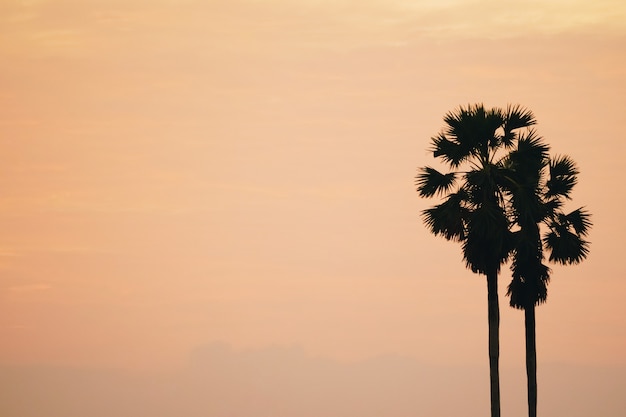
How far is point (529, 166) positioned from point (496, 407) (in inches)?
463

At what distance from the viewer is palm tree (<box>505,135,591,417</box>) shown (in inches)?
2411

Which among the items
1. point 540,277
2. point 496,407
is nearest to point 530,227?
point 540,277

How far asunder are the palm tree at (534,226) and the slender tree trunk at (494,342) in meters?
2.85

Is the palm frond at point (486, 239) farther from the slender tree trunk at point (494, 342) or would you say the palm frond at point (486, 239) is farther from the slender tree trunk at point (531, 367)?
the slender tree trunk at point (531, 367)

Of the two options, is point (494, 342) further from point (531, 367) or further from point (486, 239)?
point (486, 239)

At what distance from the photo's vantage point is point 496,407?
189 ft

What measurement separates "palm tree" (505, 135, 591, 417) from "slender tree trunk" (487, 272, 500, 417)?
2.85 meters

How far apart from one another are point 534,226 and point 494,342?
6.34m

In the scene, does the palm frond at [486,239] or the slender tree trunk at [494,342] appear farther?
the palm frond at [486,239]

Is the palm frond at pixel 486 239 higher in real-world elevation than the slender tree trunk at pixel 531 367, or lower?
higher

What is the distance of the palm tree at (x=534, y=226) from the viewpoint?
201 feet

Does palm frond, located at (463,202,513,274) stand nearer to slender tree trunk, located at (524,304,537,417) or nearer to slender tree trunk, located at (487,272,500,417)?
slender tree trunk, located at (487,272,500,417)

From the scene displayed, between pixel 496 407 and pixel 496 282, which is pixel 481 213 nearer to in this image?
pixel 496 282

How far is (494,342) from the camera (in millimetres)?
58406
